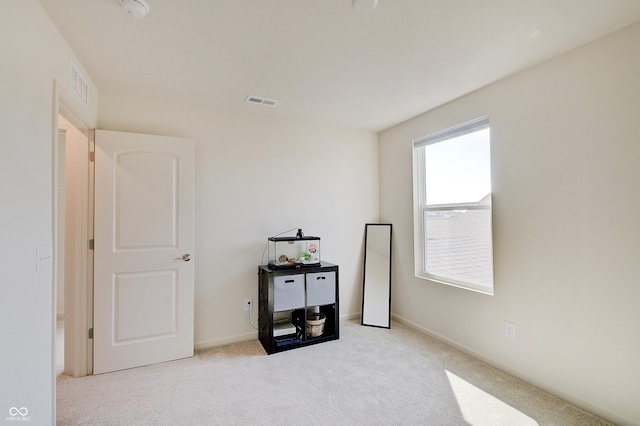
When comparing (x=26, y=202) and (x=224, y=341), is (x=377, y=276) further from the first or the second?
(x=26, y=202)

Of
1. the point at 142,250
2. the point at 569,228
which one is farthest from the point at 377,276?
the point at 142,250

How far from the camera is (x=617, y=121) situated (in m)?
1.84

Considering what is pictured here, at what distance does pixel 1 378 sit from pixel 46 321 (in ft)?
1.56

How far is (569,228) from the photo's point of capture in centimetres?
207

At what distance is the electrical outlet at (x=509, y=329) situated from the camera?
240cm

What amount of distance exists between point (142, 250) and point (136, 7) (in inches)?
→ 74.2

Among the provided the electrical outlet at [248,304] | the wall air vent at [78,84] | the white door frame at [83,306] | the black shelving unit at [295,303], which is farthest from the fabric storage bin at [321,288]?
the wall air vent at [78,84]

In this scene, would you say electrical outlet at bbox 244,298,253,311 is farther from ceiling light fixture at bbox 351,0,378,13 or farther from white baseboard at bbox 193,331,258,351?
ceiling light fixture at bbox 351,0,378,13

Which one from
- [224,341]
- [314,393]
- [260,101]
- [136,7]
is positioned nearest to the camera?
[136,7]

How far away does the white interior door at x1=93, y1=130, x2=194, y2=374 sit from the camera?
97.9 inches

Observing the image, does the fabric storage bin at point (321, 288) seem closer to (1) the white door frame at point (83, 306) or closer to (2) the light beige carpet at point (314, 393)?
(2) the light beige carpet at point (314, 393)

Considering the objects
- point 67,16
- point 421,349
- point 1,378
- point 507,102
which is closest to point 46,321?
point 1,378

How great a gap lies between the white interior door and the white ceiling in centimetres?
63

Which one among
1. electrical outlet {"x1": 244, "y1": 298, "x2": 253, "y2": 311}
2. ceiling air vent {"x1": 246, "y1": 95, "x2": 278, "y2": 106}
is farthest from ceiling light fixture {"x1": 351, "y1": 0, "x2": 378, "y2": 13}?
electrical outlet {"x1": 244, "y1": 298, "x2": 253, "y2": 311}
